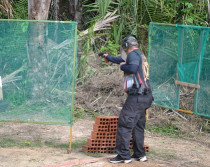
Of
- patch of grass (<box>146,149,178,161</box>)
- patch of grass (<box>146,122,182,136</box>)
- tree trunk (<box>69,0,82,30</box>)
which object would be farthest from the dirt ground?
tree trunk (<box>69,0,82,30</box>)

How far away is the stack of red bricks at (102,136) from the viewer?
22.8 ft

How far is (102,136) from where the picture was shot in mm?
6996

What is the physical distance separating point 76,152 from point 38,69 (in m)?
1.54

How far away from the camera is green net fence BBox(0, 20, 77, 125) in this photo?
22.1ft

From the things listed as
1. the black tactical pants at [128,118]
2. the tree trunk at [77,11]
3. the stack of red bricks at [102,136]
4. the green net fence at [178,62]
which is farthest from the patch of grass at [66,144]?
the tree trunk at [77,11]

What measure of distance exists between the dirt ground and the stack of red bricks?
0.51 ft

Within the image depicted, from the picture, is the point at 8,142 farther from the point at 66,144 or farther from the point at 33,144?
the point at 66,144

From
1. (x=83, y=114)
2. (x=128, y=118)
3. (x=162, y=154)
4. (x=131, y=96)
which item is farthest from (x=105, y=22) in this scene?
(x=128, y=118)

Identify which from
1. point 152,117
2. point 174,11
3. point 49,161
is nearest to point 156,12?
point 174,11

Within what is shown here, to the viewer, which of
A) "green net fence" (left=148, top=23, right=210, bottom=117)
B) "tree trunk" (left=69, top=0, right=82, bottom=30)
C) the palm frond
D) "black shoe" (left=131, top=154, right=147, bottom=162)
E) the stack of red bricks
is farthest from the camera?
"tree trunk" (left=69, top=0, right=82, bottom=30)

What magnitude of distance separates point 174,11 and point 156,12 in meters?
0.57

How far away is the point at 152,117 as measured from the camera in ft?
30.8

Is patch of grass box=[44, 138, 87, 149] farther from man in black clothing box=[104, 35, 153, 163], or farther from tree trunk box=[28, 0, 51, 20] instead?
tree trunk box=[28, 0, 51, 20]

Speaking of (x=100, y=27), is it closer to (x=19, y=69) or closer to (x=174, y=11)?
(x=174, y=11)
